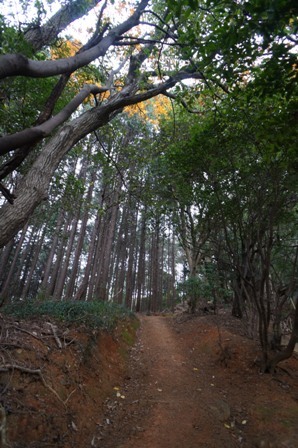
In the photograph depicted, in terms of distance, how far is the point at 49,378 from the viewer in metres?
4.02

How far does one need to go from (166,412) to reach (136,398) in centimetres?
82

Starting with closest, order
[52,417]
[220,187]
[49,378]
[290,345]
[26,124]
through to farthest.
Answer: [52,417], [49,378], [290,345], [26,124], [220,187]

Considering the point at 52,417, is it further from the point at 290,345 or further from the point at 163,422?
the point at 290,345

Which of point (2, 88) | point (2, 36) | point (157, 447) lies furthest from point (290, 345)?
point (2, 88)

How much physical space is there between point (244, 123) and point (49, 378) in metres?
6.25

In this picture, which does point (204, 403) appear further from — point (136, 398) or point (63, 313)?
point (63, 313)

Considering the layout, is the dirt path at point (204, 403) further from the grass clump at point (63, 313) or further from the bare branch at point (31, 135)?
the bare branch at point (31, 135)

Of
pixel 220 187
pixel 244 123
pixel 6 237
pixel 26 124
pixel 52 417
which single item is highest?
pixel 26 124

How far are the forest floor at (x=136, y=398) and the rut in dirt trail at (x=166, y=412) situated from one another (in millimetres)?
17

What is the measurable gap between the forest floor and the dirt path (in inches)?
0.7

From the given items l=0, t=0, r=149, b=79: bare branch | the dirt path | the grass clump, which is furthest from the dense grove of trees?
the grass clump

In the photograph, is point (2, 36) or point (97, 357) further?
point (97, 357)

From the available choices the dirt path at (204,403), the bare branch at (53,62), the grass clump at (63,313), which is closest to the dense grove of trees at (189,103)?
the bare branch at (53,62)

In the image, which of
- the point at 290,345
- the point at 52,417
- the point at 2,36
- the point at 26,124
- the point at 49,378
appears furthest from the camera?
the point at 26,124
